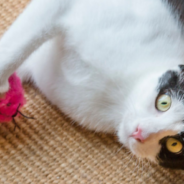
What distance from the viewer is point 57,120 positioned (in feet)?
3.25

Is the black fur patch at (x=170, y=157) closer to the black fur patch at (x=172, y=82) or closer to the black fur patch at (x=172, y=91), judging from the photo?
the black fur patch at (x=172, y=91)

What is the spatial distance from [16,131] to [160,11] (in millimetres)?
596

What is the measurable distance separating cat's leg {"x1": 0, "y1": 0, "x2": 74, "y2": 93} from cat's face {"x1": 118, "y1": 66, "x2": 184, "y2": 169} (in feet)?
1.03

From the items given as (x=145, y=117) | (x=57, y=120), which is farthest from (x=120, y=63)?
→ (x=57, y=120)

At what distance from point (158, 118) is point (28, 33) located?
44cm

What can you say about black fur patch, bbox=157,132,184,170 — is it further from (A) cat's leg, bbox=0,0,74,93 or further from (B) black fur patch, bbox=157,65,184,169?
(A) cat's leg, bbox=0,0,74,93

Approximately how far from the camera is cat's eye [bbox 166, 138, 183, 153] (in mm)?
788

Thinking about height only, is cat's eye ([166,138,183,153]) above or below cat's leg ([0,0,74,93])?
below

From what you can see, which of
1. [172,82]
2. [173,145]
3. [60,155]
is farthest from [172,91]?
[60,155]

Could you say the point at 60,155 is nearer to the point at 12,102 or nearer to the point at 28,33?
the point at 12,102

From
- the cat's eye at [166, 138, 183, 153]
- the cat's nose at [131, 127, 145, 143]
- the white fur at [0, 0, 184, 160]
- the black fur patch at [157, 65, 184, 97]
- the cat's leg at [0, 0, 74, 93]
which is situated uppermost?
the cat's leg at [0, 0, 74, 93]

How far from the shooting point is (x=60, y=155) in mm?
930

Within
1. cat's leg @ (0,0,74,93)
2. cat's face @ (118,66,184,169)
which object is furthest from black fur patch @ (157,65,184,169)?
cat's leg @ (0,0,74,93)

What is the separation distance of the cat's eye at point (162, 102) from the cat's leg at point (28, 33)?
0.36 meters
